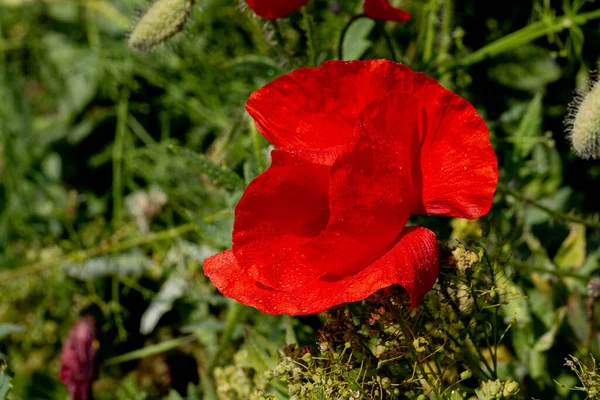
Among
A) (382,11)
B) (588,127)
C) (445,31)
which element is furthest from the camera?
(445,31)

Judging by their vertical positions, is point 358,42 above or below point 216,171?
above

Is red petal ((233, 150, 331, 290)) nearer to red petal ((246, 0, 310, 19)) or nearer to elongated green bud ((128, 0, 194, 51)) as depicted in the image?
red petal ((246, 0, 310, 19))

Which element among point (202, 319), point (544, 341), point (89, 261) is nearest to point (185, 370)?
point (202, 319)

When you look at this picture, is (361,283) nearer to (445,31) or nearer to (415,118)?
(415,118)

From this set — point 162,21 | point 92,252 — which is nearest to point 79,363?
point 92,252

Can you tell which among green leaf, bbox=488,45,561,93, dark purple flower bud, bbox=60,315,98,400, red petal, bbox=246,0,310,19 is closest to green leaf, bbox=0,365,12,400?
dark purple flower bud, bbox=60,315,98,400

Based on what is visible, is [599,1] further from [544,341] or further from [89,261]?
[89,261]

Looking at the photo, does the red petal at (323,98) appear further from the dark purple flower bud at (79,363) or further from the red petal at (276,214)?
the dark purple flower bud at (79,363)
